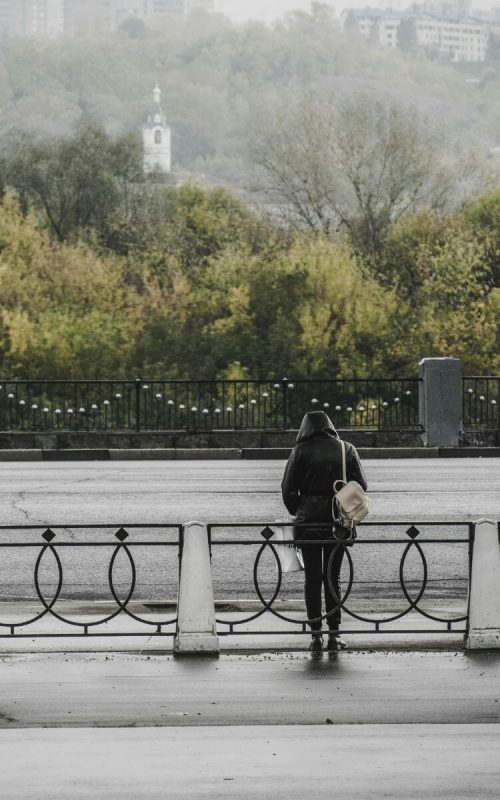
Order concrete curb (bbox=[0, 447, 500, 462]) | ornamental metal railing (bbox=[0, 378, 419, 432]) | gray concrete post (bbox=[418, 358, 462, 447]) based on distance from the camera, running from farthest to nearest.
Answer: ornamental metal railing (bbox=[0, 378, 419, 432]) → gray concrete post (bbox=[418, 358, 462, 447]) → concrete curb (bbox=[0, 447, 500, 462])

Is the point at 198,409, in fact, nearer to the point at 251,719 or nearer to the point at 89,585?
the point at 89,585

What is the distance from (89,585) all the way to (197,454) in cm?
1417

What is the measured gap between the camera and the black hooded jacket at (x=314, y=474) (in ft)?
31.0

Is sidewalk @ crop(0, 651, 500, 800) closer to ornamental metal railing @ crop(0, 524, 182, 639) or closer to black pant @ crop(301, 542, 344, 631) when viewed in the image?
black pant @ crop(301, 542, 344, 631)

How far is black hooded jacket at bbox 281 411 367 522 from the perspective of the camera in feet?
31.0

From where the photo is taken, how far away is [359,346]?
50562 mm

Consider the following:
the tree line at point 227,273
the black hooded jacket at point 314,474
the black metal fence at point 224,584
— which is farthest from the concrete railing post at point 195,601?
the tree line at point 227,273

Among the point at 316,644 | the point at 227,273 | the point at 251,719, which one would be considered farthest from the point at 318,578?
the point at 227,273

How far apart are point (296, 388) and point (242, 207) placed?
145 feet

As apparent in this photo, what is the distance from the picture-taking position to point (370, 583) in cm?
1186

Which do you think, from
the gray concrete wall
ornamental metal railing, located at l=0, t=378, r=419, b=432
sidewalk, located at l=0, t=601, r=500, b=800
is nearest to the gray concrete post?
the gray concrete wall

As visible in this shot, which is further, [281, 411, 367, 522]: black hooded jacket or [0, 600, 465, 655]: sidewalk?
[281, 411, 367, 522]: black hooded jacket

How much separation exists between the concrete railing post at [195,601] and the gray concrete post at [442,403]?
17407mm

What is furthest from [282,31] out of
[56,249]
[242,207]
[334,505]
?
[334,505]
